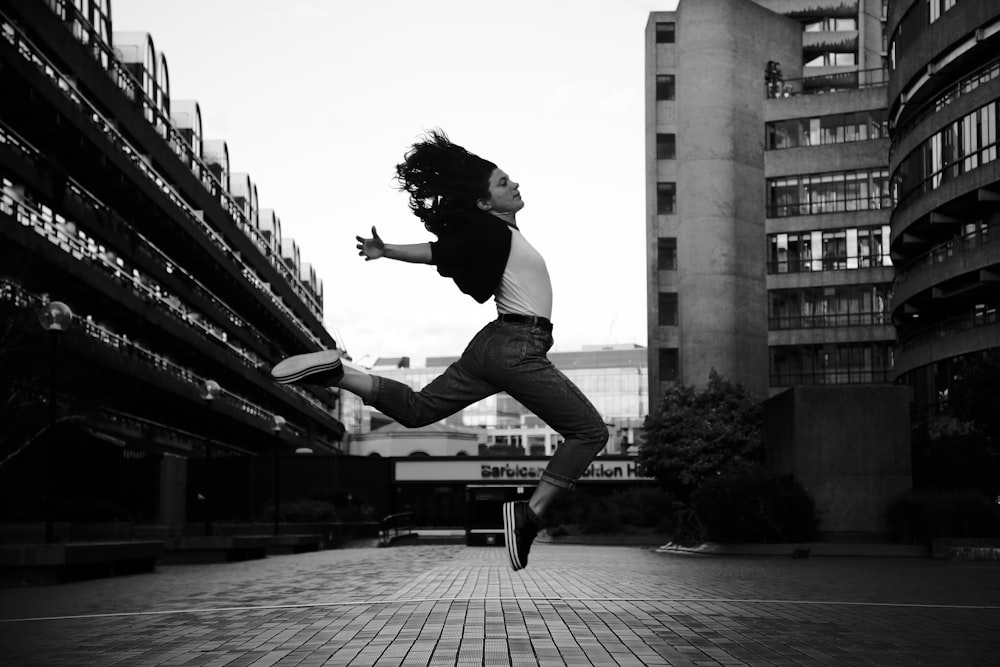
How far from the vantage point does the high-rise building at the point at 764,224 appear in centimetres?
6675

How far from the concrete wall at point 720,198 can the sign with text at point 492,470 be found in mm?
7307

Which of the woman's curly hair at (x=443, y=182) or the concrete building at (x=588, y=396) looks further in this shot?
the concrete building at (x=588, y=396)

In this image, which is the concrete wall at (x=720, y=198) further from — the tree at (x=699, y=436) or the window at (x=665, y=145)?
the tree at (x=699, y=436)

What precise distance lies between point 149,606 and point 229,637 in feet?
14.6

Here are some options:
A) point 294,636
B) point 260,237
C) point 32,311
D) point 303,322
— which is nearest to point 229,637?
point 294,636

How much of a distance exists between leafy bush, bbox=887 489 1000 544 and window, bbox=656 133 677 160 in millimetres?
45093

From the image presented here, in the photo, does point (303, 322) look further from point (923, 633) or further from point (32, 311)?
point (923, 633)

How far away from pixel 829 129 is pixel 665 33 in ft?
37.9

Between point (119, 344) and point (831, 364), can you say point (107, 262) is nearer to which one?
point (119, 344)

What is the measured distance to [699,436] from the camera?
158ft

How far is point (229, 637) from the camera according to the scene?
1002cm

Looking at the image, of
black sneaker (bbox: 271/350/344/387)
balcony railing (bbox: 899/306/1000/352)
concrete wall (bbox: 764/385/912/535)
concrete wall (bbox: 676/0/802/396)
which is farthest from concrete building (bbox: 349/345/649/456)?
black sneaker (bbox: 271/350/344/387)

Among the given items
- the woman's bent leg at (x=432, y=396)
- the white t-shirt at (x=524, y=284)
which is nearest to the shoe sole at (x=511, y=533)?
the woman's bent leg at (x=432, y=396)

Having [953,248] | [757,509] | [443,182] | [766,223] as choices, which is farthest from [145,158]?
[443,182]
